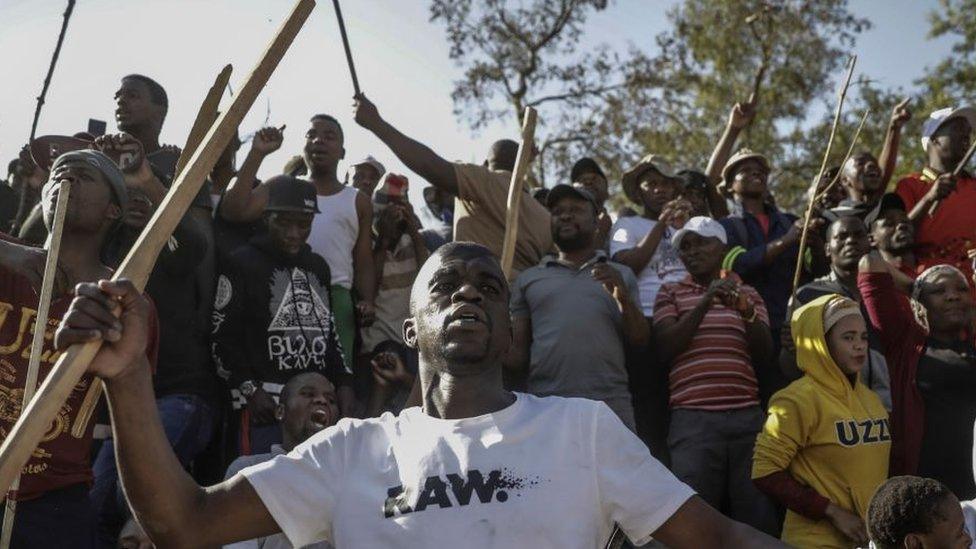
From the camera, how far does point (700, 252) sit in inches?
307

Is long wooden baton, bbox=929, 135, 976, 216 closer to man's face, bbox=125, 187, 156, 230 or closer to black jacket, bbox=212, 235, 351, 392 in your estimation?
black jacket, bbox=212, 235, 351, 392

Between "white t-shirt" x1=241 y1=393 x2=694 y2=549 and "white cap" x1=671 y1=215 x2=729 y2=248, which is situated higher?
"white cap" x1=671 y1=215 x2=729 y2=248

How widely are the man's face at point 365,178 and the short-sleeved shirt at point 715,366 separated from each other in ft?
9.88

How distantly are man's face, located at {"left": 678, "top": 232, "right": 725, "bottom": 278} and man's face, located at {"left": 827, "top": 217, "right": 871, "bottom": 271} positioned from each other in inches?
28.5

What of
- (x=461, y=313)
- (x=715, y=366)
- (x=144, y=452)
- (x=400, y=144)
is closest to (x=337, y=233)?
(x=400, y=144)

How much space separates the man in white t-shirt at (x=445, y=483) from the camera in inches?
129

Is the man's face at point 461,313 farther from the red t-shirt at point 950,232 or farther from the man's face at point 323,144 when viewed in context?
the red t-shirt at point 950,232

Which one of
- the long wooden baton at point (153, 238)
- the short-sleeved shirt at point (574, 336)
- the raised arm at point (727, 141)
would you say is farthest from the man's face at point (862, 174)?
the long wooden baton at point (153, 238)

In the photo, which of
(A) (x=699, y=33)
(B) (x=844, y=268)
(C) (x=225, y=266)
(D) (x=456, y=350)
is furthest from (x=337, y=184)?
(A) (x=699, y=33)

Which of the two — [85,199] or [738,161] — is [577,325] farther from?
[85,199]

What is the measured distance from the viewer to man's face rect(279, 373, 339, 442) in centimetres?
650

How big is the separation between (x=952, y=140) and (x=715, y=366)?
2949 mm

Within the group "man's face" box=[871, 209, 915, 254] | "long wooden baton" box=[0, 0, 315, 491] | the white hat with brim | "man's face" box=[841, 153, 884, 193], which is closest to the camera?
"long wooden baton" box=[0, 0, 315, 491]

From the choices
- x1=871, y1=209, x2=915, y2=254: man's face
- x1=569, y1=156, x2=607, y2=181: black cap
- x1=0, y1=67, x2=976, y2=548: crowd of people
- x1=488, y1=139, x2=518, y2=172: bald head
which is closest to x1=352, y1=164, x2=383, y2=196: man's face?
x1=0, y1=67, x2=976, y2=548: crowd of people
